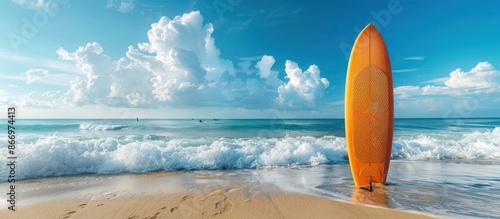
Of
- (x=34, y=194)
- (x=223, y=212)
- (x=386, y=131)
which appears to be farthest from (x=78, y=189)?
(x=386, y=131)

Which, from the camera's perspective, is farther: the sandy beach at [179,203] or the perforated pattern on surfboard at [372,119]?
the perforated pattern on surfboard at [372,119]

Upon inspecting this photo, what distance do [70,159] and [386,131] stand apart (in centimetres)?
869

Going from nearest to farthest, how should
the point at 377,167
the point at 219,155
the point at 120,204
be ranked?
the point at 120,204 < the point at 377,167 < the point at 219,155

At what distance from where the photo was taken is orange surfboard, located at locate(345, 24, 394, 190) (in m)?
5.14

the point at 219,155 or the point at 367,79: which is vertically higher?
the point at 367,79

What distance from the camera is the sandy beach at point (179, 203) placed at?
364 centimetres

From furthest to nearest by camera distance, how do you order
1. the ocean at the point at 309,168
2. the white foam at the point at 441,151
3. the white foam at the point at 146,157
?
the white foam at the point at 441,151 → the white foam at the point at 146,157 → the ocean at the point at 309,168

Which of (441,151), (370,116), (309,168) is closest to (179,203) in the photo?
(370,116)

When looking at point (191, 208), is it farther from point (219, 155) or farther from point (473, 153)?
point (473, 153)

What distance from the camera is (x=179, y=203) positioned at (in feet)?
13.5

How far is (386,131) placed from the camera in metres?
5.16

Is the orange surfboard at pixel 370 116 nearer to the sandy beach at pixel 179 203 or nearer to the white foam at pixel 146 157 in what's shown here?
the sandy beach at pixel 179 203

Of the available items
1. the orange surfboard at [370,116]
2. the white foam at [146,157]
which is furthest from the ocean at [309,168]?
the orange surfboard at [370,116]


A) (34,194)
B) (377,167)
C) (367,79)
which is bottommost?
(34,194)
